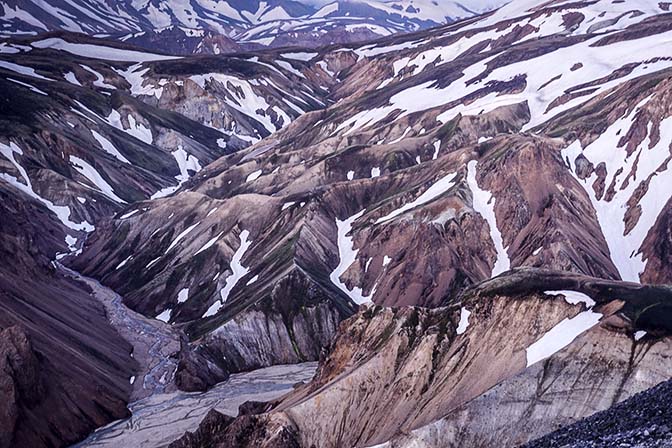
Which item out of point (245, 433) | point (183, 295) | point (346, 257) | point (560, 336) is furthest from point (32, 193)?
point (560, 336)

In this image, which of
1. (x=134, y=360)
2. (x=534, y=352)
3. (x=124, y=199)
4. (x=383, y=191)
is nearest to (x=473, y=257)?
(x=383, y=191)

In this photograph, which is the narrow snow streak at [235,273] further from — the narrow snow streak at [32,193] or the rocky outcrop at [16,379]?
the narrow snow streak at [32,193]

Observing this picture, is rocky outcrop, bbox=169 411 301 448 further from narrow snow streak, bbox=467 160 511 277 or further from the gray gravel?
narrow snow streak, bbox=467 160 511 277

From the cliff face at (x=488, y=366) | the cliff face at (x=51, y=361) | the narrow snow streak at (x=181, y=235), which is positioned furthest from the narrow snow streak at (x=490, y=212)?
the cliff face at (x=51, y=361)

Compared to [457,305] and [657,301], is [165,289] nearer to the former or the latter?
[457,305]

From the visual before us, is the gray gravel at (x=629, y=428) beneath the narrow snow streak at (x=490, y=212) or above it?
above

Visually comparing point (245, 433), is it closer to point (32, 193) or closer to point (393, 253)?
point (393, 253)
